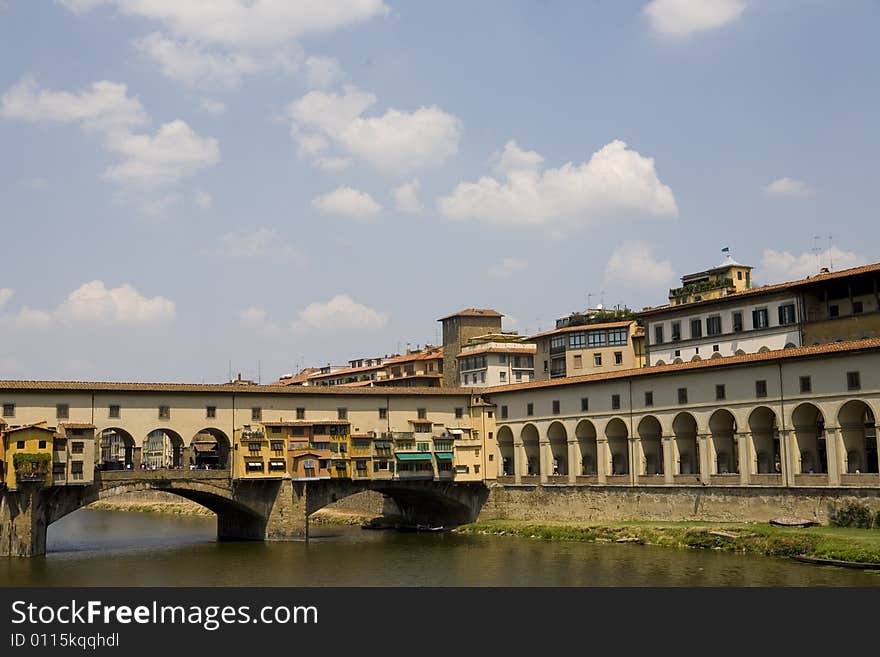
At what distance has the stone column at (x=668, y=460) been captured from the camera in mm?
76812

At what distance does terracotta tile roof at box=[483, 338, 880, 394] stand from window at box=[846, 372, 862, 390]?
1500 millimetres

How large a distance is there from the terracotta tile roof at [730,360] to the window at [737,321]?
12.6 m

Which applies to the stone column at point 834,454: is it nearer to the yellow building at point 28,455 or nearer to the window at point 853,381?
the window at point 853,381

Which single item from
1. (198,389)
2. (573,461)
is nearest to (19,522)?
(198,389)

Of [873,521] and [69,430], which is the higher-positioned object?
[69,430]

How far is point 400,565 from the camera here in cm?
6562

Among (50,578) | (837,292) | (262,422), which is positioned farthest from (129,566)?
(837,292)

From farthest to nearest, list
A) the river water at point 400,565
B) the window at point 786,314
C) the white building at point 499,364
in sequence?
the white building at point 499,364, the window at point 786,314, the river water at point 400,565

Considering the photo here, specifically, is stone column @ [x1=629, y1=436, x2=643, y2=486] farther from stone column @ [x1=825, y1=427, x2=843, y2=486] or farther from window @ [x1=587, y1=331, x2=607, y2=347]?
window @ [x1=587, y1=331, x2=607, y2=347]

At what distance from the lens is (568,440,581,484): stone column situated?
84.4 meters

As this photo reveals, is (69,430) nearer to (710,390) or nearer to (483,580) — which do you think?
(483,580)

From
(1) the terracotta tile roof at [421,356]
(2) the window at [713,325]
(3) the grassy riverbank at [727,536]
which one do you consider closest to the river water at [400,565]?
(3) the grassy riverbank at [727,536]
